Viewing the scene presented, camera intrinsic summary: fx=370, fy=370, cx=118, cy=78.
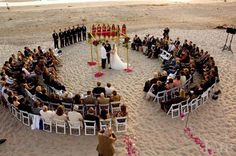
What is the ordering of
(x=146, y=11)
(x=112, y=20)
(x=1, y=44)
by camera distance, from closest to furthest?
(x=1, y=44) → (x=112, y=20) → (x=146, y=11)

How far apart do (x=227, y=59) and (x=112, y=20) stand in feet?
47.2

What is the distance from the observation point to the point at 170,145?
1316 cm

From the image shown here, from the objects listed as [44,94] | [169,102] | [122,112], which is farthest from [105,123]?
[44,94]

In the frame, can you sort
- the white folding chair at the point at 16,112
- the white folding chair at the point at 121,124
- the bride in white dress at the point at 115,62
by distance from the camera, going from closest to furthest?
the white folding chair at the point at 121,124
the white folding chair at the point at 16,112
the bride in white dress at the point at 115,62

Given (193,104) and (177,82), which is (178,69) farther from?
(193,104)

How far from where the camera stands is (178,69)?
18812mm

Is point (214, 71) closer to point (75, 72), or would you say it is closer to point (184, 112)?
point (184, 112)

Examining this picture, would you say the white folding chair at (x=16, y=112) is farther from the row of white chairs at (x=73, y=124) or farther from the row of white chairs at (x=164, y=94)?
the row of white chairs at (x=164, y=94)

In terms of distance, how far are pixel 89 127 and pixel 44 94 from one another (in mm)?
2737

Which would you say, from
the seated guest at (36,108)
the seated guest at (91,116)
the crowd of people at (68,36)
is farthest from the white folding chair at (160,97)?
the crowd of people at (68,36)

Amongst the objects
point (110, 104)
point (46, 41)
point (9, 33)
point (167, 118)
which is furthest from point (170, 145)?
point (9, 33)

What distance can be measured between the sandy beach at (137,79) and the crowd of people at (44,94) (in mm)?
758

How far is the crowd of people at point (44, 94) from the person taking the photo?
13672 mm

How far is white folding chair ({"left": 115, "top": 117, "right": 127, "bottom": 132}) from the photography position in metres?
13.9
